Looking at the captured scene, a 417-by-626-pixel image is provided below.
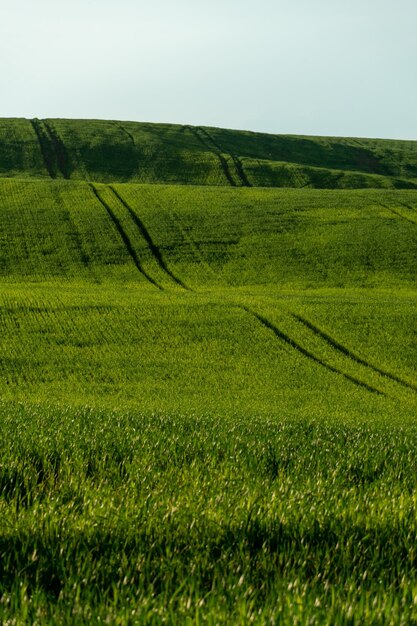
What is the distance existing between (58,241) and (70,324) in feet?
76.1

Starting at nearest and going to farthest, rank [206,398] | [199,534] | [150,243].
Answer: [199,534] → [206,398] → [150,243]

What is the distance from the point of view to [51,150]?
4555 inches

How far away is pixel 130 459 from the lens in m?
9.78

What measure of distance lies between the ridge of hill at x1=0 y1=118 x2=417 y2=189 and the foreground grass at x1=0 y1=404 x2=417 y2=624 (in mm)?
97035

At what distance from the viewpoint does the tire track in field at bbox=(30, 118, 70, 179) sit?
353 ft

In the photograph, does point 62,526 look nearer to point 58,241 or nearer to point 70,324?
point 70,324

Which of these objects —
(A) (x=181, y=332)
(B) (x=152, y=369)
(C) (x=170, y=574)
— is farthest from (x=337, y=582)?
(A) (x=181, y=332)

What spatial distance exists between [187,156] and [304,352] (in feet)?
282

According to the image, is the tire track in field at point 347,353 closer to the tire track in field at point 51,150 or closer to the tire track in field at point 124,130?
the tire track in field at point 51,150

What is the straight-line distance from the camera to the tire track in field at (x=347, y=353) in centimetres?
3391

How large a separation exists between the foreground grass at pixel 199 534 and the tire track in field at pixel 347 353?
78.9ft

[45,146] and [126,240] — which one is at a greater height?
[126,240]

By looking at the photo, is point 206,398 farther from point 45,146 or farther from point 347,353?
point 45,146

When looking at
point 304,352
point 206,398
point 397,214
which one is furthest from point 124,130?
point 206,398
